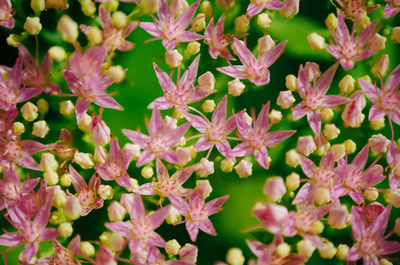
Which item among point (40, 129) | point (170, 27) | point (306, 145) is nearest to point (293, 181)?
point (306, 145)

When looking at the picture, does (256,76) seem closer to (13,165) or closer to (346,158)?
(346,158)

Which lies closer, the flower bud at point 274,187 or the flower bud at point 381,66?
the flower bud at point 274,187

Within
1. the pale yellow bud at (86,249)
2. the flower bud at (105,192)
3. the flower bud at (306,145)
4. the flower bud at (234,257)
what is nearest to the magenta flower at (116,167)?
the flower bud at (105,192)

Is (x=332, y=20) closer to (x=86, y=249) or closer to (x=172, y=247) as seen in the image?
(x=172, y=247)

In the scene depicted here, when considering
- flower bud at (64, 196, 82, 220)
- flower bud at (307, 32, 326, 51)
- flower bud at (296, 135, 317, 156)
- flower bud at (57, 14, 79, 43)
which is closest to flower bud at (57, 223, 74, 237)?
flower bud at (64, 196, 82, 220)

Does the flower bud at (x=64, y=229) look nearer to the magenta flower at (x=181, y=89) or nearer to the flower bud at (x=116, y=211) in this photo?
the flower bud at (x=116, y=211)

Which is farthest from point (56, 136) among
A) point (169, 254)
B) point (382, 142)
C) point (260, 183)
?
point (382, 142)
